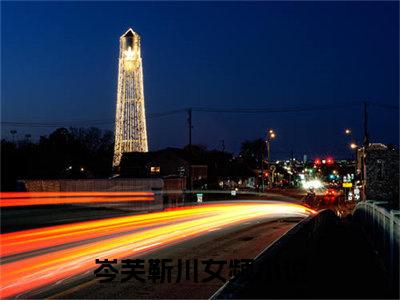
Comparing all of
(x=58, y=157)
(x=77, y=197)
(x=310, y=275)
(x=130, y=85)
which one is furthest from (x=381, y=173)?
(x=58, y=157)

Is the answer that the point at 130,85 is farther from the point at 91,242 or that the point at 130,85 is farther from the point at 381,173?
the point at 91,242

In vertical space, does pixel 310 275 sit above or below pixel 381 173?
below

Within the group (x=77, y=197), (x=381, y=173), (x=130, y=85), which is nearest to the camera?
(x=381, y=173)

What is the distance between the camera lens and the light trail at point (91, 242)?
15119 mm

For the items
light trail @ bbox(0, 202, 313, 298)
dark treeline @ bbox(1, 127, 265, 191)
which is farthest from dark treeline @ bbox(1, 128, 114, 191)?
light trail @ bbox(0, 202, 313, 298)

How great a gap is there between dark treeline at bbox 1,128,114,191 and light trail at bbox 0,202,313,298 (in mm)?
28624

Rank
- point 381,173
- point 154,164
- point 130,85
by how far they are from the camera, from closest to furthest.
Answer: point 381,173
point 130,85
point 154,164

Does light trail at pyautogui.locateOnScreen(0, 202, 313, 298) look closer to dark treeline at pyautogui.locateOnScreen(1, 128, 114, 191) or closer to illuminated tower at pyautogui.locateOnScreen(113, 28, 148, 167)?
dark treeline at pyautogui.locateOnScreen(1, 128, 114, 191)

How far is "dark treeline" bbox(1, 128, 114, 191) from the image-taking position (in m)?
64.9

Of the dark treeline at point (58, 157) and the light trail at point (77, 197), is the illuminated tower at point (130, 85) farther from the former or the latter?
the light trail at point (77, 197)

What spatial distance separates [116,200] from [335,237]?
30814 millimetres

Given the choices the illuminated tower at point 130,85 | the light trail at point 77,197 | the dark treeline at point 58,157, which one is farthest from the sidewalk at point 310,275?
the illuminated tower at point 130,85

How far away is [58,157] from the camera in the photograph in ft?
266

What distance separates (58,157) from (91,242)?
201ft
